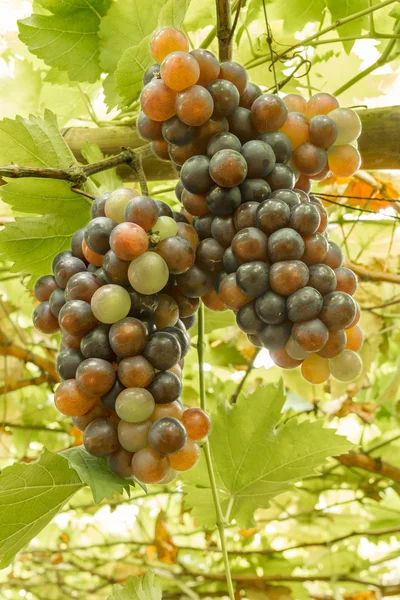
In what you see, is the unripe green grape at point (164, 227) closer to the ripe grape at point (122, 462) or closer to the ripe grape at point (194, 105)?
the ripe grape at point (194, 105)

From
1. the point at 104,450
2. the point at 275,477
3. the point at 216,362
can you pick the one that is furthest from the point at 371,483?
the point at 104,450

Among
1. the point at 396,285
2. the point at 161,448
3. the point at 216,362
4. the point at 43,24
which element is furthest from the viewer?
the point at 216,362

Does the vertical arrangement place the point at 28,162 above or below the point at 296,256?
above

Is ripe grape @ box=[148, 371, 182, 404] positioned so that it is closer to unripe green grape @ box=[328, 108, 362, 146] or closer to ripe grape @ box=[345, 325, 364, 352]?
ripe grape @ box=[345, 325, 364, 352]

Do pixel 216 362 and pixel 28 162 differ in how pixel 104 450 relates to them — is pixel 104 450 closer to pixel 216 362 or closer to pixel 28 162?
pixel 28 162

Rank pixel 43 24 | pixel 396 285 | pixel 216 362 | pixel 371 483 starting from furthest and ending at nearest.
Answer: pixel 371 483, pixel 216 362, pixel 396 285, pixel 43 24

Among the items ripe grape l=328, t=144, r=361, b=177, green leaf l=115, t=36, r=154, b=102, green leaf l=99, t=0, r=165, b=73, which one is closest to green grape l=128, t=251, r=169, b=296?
ripe grape l=328, t=144, r=361, b=177

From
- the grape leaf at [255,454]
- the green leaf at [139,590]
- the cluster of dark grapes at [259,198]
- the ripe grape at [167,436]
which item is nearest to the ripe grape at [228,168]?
the cluster of dark grapes at [259,198]
